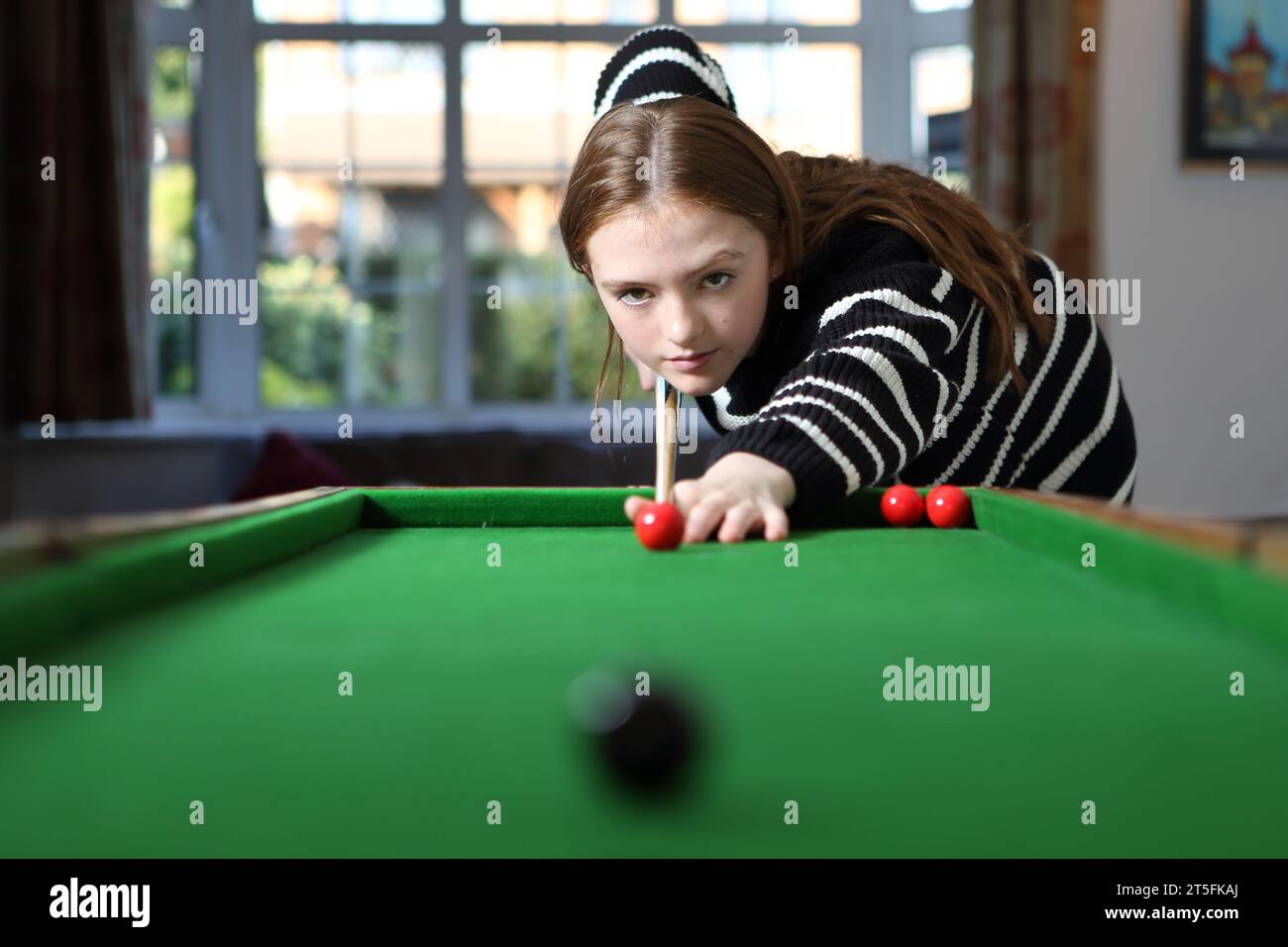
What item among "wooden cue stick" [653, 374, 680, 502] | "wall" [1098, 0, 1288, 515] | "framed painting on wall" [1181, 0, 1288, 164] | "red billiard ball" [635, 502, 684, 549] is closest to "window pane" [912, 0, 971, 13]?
"wall" [1098, 0, 1288, 515]

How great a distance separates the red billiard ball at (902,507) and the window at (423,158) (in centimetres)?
307

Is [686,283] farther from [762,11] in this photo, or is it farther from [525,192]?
[762,11]

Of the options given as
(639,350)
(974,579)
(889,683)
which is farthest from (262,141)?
(889,683)

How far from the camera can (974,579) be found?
116 cm

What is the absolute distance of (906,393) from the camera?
1574 mm

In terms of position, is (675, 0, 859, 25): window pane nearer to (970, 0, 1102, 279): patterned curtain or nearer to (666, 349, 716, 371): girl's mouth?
(970, 0, 1102, 279): patterned curtain

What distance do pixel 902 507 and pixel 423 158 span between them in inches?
141

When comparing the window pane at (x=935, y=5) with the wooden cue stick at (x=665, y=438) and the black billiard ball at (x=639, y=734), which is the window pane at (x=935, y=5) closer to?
the wooden cue stick at (x=665, y=438)

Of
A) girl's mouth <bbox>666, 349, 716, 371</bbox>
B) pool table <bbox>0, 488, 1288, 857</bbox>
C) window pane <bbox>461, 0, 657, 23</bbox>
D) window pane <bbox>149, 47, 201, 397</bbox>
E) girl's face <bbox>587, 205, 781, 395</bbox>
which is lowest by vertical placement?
pool table <bbox>0, 488, 1288, 857</bbox>

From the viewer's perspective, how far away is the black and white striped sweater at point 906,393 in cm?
153

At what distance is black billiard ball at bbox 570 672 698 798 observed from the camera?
1.94ft

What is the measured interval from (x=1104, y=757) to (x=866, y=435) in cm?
92

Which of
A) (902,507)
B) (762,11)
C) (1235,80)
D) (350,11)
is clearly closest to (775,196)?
(902,507)

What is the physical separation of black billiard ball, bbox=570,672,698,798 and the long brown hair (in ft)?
3.64
